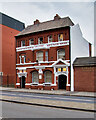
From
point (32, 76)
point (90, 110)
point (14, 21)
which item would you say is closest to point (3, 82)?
point (32, 76)

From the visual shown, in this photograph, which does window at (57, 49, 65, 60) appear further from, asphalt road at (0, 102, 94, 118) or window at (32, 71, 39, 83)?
asphalt road at (0, 102, 94, 118)

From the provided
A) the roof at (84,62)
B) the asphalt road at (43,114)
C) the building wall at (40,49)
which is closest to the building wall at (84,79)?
the roof at (84,62)

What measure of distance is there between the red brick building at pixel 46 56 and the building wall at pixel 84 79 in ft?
3.47

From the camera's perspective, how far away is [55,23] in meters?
26.5

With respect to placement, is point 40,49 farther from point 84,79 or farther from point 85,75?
point 84,79

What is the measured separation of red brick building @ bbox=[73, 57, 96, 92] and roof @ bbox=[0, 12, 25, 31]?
22.1 meters

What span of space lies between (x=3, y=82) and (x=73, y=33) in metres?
20.0

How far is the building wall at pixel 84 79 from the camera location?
69.1ft

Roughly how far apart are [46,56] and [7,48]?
49.6ft

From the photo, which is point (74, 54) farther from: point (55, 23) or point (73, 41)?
point (55, 23)

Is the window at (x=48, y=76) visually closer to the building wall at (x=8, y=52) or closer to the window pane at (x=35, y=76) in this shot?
the window pane at (x=35, y=76)

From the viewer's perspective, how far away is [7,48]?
36500 millimetres

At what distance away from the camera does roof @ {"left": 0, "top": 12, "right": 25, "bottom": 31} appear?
35.4 m

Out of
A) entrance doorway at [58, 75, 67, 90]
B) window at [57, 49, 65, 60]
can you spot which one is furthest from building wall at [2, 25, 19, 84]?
window at [57, 49, 65, 60]
